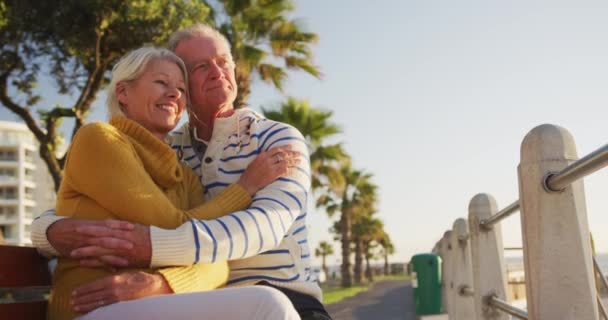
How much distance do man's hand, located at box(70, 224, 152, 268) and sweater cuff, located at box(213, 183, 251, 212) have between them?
30cm

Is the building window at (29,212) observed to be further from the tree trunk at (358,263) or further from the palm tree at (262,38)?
the palm tree at (262,38)

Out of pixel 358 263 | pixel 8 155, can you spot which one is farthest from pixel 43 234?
pixel 8 155

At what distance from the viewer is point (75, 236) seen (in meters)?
1.81

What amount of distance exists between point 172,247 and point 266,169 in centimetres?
49

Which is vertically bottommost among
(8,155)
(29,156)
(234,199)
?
(234,199)

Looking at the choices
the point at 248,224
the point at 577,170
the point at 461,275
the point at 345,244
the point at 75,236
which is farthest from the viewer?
the point at 345,244

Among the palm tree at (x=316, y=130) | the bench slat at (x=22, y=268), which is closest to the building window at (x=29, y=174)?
the palm tree at (x=316, y=130)

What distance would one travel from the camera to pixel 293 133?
2375mm

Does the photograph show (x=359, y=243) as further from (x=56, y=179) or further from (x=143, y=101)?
(x=143, y=101)

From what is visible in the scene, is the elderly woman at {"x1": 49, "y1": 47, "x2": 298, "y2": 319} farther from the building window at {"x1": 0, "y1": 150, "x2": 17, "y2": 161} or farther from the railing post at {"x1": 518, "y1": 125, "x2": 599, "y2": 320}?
the building window at {"x1": 0, "y1": 150, "x2": 17, "y2": 161}

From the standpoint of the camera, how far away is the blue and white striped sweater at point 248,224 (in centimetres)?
180

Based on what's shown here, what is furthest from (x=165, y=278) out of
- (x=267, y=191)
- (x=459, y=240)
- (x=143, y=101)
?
(x=459, y=240)

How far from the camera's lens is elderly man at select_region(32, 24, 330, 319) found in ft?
5.81

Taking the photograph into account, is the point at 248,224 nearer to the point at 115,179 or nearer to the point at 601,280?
the point at 115,179
